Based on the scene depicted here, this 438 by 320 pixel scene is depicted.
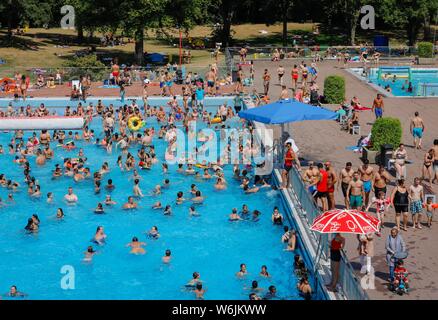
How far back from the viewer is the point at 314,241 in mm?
17781

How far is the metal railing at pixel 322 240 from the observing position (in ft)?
43.0

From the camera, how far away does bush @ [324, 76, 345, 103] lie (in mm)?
33000

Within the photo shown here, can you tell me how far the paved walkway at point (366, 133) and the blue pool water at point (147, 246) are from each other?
222 cm

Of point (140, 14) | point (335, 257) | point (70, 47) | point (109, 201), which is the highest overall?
point (140, 14)

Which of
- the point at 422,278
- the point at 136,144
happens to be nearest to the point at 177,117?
the point at 136,144

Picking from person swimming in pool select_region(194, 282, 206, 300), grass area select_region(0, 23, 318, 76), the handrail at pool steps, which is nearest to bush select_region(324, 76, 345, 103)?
grass area select_region(0, 23, 318, 76)

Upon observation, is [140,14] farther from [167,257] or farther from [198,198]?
[167,257]

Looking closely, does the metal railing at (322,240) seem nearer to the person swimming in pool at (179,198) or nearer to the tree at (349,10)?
the person swimming in pool at (179,198)

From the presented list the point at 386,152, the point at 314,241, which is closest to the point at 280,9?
the point at 386,152

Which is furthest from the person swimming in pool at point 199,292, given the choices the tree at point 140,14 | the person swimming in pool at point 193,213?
the tree at point 140,14

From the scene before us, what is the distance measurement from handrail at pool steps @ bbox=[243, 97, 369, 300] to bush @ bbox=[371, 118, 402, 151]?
3.40m

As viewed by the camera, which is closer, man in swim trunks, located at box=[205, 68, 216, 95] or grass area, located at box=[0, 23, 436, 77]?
man in swim trunks, located at box=[205, 68, 216, 95]

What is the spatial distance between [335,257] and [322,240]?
5.81ft

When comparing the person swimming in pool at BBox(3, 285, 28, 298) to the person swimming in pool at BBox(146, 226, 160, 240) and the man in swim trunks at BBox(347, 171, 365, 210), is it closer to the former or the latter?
the person swimming in pool at BBox(146, 226, 160, 240)
